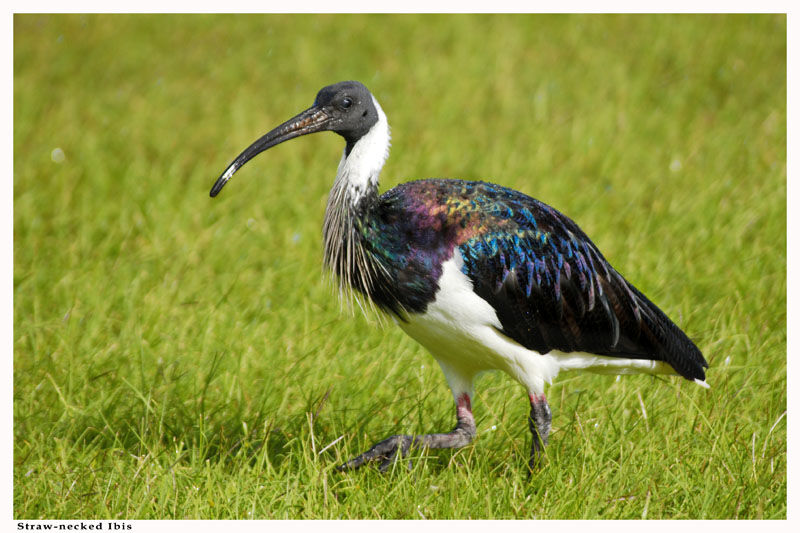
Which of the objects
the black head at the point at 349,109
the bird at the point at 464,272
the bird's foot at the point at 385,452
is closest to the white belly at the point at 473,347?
the bird at the point at 464,272

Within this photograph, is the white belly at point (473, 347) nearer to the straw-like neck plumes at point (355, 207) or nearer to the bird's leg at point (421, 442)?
the bird's leg at point (421, 442)

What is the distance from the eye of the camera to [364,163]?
4508mm

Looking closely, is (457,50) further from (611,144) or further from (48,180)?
(48,180)

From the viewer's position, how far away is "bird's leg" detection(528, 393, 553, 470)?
15.4 ft

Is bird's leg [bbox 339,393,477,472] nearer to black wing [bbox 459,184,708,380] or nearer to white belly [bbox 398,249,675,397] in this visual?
white belly [bbox 398,249,675,397]

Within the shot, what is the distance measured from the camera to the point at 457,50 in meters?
10.5

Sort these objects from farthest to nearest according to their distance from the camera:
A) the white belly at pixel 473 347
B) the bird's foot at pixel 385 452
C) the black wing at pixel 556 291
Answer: the bird's foot at pixel 385 452, the black wing at pixel 556 291, the white belly at pixel 473 347

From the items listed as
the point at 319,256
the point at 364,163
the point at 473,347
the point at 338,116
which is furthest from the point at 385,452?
the point at 319,256

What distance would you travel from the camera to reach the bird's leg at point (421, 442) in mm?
4613

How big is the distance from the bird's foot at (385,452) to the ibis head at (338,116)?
1418mm

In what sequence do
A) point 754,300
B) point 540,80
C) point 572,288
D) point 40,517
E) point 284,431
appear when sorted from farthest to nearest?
point 540,80 → point 754,300 → point 284,431 → point 572,288 → point 40,517

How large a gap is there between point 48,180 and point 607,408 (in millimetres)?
5122

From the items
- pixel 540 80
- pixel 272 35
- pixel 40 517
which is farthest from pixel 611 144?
pixel 40 517

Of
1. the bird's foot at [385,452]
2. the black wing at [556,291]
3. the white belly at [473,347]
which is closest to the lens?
the white belly at [473,347]
